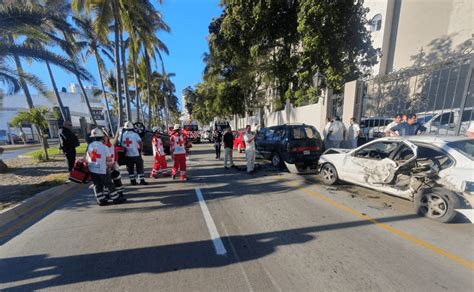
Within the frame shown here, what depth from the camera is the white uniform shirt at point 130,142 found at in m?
6.78

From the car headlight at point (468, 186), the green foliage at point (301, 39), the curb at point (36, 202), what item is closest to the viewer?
the car headlight at point (468, 186)

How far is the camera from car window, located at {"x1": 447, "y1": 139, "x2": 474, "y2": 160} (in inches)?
153

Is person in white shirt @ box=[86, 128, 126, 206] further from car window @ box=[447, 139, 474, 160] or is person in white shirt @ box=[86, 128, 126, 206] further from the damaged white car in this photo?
car window @ box=[447, 139, 474, 160]

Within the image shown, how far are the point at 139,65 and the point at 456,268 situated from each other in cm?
2865

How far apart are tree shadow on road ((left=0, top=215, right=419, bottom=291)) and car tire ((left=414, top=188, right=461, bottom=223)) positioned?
2.33 meters

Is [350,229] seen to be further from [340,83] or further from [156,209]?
[340,83]

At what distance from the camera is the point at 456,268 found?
271cm

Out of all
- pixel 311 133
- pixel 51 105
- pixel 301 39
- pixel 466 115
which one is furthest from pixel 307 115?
pixel 51 105

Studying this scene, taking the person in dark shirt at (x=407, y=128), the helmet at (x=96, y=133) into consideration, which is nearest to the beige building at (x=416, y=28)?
the person in dark shirt at (x=407, y=128)

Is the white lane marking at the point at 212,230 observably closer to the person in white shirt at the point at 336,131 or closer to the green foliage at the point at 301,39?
the person in white shirt at the point at 336,131

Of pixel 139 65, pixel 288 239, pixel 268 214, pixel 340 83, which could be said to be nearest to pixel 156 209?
pixel 268 214

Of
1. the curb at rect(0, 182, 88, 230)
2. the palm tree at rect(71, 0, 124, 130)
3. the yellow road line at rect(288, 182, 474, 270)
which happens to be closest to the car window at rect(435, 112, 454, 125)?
the yellow road line at rect(288, 182, 474, 270)

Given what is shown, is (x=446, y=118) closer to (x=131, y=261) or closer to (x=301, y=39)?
(x=301, y=39)

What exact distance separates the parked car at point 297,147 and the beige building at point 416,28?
520 inches
